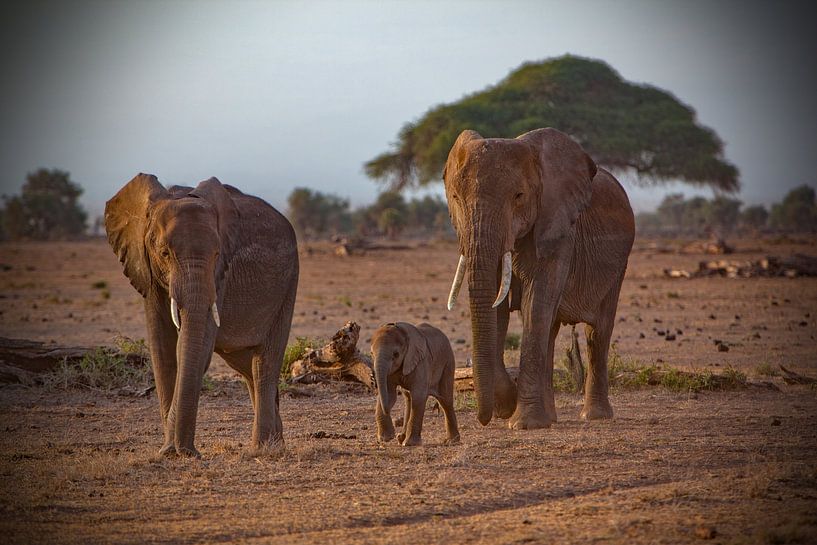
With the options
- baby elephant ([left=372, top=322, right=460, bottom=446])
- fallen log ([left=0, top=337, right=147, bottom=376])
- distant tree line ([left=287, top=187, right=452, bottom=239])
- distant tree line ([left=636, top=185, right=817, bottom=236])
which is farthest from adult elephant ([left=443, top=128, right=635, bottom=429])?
distant tree line ([left=636, top=185, right=817, bottom=236])

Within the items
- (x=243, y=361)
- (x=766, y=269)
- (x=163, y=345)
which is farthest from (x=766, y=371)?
(x=766, y=269)

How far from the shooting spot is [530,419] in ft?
34.3

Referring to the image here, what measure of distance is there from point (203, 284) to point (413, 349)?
2103 millimetres

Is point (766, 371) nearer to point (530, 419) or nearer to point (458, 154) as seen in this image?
point (530, 419)

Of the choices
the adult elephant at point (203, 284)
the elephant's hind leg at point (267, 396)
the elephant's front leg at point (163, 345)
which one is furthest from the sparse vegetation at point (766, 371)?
the elephant's front leg at point (163, 345)

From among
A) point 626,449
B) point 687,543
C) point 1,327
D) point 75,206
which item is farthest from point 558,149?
point 75,206

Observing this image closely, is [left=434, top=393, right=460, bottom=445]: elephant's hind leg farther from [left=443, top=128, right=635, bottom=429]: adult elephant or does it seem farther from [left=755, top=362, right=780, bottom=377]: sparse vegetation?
[left=755, top=362, right=780, bottom=377]: sparse vegetation

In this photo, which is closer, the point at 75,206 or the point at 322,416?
the point at 322,416

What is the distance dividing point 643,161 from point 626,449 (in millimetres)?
37538

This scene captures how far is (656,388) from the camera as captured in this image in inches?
526

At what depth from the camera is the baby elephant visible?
30.8 feet

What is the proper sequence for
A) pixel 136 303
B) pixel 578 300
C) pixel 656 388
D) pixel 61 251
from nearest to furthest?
pixel 578 300
pixel 656 388
pixel 136 303
pixel 61 251

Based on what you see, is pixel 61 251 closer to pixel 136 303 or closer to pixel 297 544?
pixel 136 303

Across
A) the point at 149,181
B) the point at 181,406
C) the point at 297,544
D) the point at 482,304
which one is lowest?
the point at 297,544
